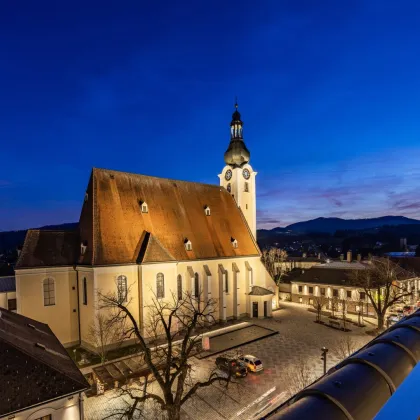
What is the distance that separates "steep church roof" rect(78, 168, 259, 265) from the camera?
84.5ft

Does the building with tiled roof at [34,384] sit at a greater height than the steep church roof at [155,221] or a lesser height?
lesser

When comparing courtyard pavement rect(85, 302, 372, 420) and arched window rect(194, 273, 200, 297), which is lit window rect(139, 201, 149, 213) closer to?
arched window rect(194, 273, 200, 297)

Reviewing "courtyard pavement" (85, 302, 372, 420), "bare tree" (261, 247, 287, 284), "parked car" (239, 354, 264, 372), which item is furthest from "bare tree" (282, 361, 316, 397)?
"bare tree" (261, 247, 287, 284)

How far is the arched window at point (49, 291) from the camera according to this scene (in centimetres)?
2457

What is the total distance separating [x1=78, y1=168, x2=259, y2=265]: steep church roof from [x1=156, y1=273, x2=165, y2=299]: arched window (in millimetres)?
1635

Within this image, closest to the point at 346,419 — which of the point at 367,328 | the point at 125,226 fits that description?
the point at 125,226

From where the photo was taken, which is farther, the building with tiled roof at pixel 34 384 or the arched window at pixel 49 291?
the arched window at pixel 49 291

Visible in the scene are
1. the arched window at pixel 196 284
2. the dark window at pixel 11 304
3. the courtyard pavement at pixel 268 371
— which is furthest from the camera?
the arched window at pixel 196 284

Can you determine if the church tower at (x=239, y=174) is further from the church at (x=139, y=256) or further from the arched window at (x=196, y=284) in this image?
the arched window at (x=196, y=284)

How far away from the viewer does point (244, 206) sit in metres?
39.4

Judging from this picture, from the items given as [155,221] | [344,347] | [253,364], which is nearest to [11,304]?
[155,221]

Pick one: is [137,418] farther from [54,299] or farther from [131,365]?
[54,299]

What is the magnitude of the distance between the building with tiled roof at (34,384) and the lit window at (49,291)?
459 inches

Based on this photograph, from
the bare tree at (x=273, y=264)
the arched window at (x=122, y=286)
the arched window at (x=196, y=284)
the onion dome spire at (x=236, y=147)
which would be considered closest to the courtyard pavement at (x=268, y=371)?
the arched window at (x=196, y=284)
